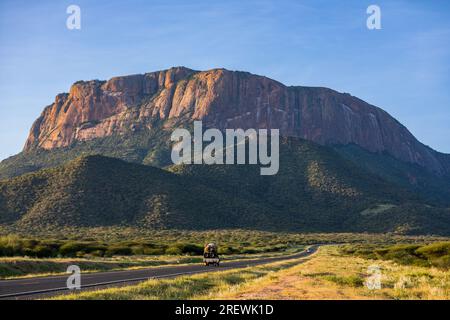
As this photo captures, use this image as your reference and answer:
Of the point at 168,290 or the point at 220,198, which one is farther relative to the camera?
the point at 220,198

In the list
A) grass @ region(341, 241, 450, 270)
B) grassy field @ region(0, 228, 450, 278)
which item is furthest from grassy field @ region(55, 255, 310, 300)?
grass @ region(341, 241, 450, 270)

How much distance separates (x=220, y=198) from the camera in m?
121

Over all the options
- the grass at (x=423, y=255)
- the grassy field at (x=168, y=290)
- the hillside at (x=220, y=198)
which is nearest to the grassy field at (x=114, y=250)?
the grass at (x=423, y=255)

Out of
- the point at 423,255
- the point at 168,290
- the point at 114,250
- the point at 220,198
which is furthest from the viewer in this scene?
the point at 220,198

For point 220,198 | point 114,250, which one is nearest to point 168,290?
point 114,250

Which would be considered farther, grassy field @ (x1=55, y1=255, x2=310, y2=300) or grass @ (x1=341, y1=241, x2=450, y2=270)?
grass @ (x1=341, y1=241, x2=450, y2=270)

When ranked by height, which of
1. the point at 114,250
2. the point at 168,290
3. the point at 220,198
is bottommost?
the point at 114,250

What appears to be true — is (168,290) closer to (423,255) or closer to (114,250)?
(423,255)

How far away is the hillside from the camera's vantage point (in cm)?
10412

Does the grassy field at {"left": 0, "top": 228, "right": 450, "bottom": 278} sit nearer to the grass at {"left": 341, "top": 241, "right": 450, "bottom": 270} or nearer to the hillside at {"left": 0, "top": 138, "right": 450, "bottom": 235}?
the grass at {"left": 341, "top": 241, "right": 450, "bottom": 270}

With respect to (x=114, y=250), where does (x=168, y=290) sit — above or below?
above
